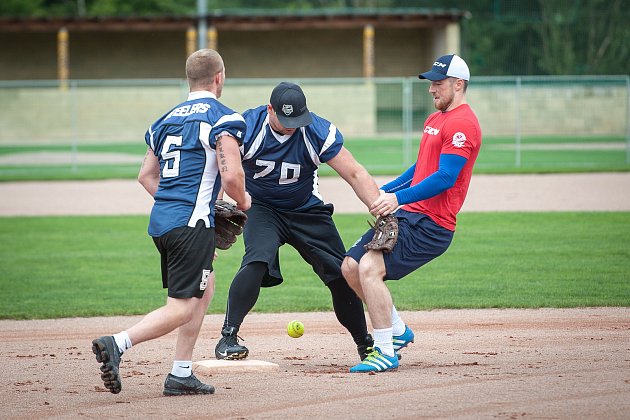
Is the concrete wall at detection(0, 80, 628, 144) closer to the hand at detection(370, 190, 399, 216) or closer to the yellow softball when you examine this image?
the yellow softball

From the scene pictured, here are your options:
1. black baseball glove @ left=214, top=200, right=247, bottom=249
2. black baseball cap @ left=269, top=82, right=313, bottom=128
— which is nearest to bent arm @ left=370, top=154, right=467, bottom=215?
black baseball cap @ left=269, top=82, right=313, bottom=128

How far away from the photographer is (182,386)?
605 cm

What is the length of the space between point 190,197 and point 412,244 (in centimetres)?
169

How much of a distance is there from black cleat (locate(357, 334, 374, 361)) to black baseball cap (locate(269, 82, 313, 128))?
5.70ft

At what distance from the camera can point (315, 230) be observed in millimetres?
7328

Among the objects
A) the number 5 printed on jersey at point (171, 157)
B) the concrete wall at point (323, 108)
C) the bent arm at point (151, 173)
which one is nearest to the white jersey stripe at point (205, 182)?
the number 5 printed on jersey at point (171, 157)

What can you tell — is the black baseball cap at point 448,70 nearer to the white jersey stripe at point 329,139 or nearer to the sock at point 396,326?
the white jersey stripe at point 329,139

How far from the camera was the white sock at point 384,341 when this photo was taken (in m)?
6.76

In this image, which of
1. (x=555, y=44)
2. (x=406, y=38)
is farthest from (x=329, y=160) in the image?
(x=406, y=38)

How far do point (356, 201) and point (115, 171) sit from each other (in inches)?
337

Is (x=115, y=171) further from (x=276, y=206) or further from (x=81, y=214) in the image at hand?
(x=276, y=206)

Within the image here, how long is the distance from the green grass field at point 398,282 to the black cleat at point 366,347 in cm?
244

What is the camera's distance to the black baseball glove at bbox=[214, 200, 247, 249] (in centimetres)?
616

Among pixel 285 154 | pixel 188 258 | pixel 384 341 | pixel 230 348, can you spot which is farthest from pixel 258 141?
pixel 384 341
